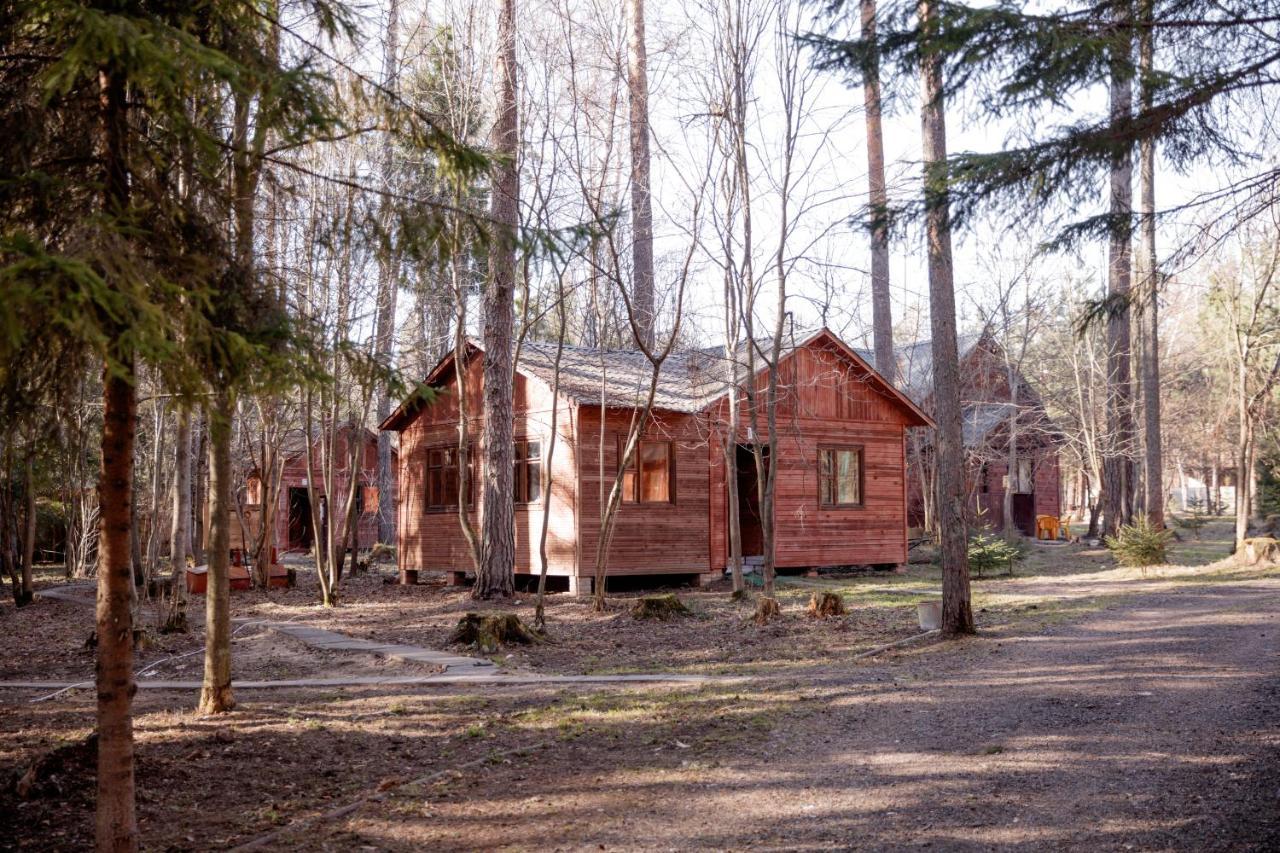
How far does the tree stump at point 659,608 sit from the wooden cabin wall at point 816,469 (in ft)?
17.6

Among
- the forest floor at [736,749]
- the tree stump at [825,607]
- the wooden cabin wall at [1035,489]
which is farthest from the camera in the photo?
the wooden cabin wall at [1035,489]

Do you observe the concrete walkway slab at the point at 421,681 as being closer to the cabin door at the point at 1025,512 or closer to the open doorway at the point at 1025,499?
the open doorway at the point at 1025,499

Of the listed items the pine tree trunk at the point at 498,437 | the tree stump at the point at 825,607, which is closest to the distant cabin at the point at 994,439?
the pine tree trunk at the point at 498,437

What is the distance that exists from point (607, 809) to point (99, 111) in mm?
4282

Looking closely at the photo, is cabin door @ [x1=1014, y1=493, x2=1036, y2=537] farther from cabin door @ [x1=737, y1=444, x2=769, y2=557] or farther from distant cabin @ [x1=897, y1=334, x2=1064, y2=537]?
cabin door @ [x1=737, y1=444, x2=769, y2=557]

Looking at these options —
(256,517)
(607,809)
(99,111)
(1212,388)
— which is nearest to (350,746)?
(607,809)

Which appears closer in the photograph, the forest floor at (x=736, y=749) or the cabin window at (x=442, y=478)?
the forest floor at (x=736, y=749)

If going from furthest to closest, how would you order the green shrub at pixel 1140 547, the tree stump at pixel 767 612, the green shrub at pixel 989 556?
the green shrub at pixel 989 556 < the green shrub at pixel 1140 547 < the tree stump at pixel 767 612

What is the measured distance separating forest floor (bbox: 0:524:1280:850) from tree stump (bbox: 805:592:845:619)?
125 cm

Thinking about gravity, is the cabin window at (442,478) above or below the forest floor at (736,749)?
above

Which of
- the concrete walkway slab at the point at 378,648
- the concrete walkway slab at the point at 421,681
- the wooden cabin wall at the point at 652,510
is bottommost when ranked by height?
the concrete walkway slab at the point at 421,681

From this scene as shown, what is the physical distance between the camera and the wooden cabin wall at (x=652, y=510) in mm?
18875

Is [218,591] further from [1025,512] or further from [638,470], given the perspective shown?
[1025,512]

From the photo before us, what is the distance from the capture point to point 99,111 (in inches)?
194
